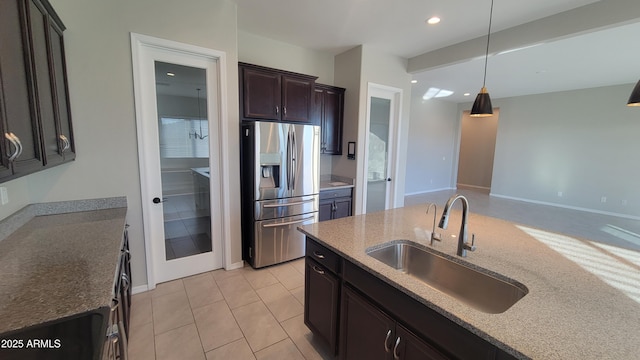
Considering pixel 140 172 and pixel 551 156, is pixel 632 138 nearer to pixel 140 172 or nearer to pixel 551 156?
pixel 551 156

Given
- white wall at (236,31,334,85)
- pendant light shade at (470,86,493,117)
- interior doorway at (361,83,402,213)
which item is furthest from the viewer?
interior doorway at (361,83,402,213)

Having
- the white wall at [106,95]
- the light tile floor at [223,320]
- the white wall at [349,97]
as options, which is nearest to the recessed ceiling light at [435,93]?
the white wall at [349,97]

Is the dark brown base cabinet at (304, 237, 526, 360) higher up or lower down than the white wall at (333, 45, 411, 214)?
lower down

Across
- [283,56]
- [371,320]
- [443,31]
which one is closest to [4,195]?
[371,320]

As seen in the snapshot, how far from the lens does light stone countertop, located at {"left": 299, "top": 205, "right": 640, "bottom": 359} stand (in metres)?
0.84

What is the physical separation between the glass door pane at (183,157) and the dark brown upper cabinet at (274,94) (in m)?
0.48

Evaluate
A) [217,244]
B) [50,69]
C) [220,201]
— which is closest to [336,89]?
[220,201]

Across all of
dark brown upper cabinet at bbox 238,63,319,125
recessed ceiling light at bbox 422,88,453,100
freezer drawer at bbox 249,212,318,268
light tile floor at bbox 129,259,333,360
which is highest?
recessed ceiling light at bbox 422,88,453,100

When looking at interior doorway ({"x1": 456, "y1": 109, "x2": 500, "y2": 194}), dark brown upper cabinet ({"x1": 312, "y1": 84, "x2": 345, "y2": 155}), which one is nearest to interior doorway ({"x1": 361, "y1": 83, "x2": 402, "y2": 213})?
A: dark brown upper cabinet ({"x1": 312, "y1": 84, "x2": 345, "y2": 155})

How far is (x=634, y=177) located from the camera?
5.83m

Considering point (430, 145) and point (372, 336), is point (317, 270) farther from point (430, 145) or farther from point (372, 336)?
point (430, 145)

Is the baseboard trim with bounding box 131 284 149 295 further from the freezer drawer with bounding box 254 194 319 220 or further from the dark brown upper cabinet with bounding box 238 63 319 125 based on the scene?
the dark brown upper cabinet with bounding box 238 63 319 125

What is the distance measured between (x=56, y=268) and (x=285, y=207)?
2.11 metres

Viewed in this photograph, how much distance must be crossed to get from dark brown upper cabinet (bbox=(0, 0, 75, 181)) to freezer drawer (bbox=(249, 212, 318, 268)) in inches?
74.4
